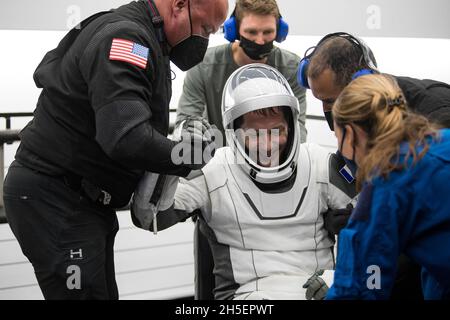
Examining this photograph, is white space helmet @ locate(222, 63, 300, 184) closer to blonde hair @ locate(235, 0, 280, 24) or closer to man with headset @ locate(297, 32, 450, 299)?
man with headset @ locate(297, 32, 450, 299)

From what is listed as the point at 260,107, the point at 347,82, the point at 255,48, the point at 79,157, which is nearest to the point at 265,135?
the point at 260,107

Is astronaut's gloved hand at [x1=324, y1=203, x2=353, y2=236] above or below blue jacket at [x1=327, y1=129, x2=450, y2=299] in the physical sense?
below

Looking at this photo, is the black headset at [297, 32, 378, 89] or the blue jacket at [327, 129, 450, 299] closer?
the blue jacket at [327, 129, 450, 299]

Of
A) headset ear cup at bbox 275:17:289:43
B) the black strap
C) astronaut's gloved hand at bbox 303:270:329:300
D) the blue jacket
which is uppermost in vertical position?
the black strap

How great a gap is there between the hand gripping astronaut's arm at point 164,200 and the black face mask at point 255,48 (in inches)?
35.6

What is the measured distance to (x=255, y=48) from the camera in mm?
2605

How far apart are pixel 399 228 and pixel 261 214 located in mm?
750

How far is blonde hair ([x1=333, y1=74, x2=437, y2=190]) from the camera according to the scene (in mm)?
1199

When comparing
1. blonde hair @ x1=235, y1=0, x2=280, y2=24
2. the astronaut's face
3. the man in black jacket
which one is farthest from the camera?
blonde hair @ x1=235, y1=0, x2=280, y2=24

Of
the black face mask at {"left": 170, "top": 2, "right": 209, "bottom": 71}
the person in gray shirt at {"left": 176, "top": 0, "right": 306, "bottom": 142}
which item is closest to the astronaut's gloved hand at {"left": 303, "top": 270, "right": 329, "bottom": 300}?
the black face mask at {"left": 170, "top": 2, "right": 209, "bottom": 71}

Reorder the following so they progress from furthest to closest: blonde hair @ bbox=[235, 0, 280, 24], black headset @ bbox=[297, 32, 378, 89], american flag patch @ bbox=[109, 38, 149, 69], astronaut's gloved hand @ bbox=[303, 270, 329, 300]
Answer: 1. blonde hair @ bbox=[235, 0, 280, 24]
2. black headset @ bbox=[297, 32, 378, 89]
3. astronaut's gloved hand @ bbox=[303, 270, 329, 300]
4. american flag patch @ bbox=[109, 38, 149, 69]

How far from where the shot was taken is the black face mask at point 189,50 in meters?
1.72
